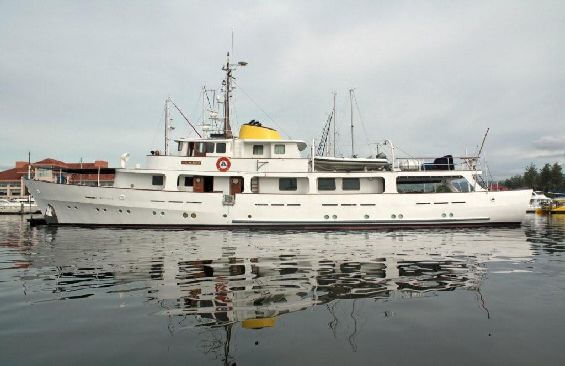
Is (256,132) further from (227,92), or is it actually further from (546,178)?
(546,178)

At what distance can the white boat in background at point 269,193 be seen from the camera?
21.1 meters

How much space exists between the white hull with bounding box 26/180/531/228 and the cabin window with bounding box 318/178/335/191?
1.05 metres

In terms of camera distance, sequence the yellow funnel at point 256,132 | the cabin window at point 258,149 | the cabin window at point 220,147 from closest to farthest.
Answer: the cabin window at point 220,147
the cabin window at point 258,149
the yellow funnel at point 256,132

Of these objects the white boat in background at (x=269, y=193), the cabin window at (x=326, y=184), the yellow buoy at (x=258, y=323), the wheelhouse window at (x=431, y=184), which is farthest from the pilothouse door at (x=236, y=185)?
the yellow buoy at (x=258, y=323)

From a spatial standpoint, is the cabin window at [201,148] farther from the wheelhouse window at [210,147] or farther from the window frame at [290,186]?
the window frame at [290,186]

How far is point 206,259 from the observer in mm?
10086

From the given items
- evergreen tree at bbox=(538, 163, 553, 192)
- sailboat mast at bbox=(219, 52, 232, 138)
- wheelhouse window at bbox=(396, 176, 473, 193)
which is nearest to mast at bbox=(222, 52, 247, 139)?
sailboat mast at bbox=(219, 52, 232, 138)

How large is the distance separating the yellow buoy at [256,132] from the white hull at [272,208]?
418 centimetres

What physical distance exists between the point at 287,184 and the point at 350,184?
414 centimetres

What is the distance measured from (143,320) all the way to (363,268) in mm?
5514

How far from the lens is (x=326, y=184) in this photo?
2262 cm

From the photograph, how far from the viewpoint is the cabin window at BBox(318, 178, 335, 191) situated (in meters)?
22.6

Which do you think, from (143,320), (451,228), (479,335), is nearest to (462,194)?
(451,228)

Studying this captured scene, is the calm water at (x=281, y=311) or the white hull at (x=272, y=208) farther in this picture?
the white hull at (x=272, y=208)
